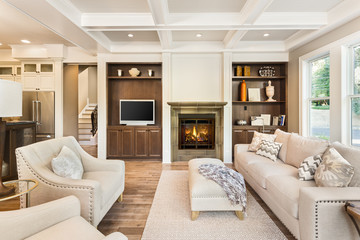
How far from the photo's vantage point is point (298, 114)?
4.48 metres

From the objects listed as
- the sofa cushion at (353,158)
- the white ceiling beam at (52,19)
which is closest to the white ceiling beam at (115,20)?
the white ceiling beam at (52,19)

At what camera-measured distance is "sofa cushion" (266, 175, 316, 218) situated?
1.79 m

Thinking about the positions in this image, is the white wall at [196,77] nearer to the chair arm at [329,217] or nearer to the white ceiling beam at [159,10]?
the white ceiling beam at [159,10]

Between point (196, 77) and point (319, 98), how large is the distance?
272 cm

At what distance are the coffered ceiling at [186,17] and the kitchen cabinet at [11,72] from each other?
2.88 meters

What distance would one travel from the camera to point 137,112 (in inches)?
200

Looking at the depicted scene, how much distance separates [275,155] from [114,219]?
2550mm

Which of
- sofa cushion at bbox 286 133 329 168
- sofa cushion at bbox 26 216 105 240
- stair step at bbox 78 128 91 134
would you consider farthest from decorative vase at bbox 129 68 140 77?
sofa cushion at bbox 26 216 105 240

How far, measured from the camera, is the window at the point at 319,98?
3.79m

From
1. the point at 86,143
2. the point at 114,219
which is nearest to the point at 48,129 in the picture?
the point at 86,143

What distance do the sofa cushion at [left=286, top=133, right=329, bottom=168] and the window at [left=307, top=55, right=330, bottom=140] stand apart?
1423mm

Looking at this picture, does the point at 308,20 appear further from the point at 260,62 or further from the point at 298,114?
the point at 298,114

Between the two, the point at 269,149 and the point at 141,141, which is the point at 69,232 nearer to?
the point at 269,149

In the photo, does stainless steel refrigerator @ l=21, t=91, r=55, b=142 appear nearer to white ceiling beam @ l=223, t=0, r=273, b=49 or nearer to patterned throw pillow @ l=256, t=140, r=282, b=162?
white ceiling beam @ l=223, t=0, r=273, b=49
